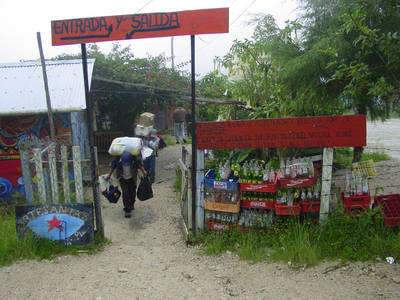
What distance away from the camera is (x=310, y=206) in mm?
5363

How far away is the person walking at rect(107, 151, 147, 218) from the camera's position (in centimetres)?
692

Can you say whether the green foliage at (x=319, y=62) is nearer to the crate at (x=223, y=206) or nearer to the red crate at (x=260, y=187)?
the red crate at (x=260, y=187)

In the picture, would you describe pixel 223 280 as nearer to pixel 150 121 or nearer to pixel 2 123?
pixel 150 121

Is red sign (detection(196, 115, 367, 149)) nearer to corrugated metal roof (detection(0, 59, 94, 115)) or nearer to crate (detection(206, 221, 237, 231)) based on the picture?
crate (detection(206, 221, 237, 231))

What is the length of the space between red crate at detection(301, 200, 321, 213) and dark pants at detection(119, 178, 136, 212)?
3.05m

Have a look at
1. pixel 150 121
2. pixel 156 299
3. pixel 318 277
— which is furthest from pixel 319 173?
pixel 150 121

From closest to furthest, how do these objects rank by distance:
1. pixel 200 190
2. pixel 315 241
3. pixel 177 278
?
pixel 177 278 → pixel 315 241 → pixel 200 190

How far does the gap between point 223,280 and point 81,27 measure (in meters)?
3.52

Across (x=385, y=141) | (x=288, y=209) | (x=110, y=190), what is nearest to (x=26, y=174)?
(x=110, y=190)

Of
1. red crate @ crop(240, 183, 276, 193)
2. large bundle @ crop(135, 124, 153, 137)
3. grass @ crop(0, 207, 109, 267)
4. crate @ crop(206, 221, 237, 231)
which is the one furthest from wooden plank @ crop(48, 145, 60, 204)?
large bundle @ crop(135, 124, 153, 137)

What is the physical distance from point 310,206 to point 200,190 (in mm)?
1446

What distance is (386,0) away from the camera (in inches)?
182

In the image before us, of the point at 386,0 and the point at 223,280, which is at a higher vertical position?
the point at 386,0

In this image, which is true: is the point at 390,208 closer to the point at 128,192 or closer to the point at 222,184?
the point at 222,184
